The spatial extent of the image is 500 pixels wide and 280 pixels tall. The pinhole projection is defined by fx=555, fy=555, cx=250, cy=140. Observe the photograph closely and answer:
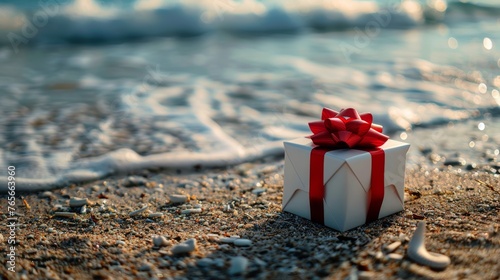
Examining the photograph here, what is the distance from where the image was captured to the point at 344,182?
2404 mm

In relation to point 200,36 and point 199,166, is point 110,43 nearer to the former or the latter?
point 200,36

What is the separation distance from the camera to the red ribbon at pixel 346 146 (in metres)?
2.48

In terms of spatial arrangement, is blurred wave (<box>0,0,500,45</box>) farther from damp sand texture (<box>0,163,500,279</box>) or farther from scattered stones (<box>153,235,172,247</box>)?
scattered stones (<box>153,235,172,247</box>)

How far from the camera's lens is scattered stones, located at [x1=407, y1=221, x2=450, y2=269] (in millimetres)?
1982

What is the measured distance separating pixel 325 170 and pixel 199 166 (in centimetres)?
155

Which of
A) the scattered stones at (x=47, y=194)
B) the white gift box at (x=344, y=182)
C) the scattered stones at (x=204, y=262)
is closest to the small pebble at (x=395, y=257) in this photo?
Result: the white gift box at (x=344, y=182)

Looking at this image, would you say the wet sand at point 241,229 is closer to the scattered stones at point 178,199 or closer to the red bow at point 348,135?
the scattered stones at point 178,199

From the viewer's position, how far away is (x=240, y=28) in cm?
1065

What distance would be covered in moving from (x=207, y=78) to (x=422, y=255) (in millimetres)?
4790

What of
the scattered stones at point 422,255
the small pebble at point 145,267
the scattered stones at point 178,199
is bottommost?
the scattered stones at point 178,199

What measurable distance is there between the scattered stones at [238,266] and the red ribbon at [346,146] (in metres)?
0.55

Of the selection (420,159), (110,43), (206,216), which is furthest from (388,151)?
(110,43)

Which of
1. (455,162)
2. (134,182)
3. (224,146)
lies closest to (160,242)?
(134,182)

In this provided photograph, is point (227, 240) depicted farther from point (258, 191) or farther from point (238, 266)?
point (258, 191)
